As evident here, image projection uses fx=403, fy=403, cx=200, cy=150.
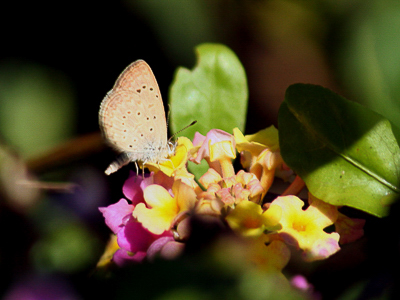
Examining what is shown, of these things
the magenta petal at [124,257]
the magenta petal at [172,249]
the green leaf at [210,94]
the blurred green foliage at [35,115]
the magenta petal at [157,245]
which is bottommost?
the blurred green foliage at [35,115]

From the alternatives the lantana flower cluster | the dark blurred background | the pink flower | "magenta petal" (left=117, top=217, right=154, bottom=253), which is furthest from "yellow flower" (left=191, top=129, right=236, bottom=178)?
the dark blurred background

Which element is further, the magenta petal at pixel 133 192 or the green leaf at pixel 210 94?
the green leaf at pixel 210 94

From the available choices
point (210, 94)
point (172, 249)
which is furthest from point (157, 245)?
point (210, 94)

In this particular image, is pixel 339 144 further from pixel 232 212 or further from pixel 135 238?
pixel 135 238

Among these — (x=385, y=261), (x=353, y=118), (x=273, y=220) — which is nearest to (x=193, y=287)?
(x=273, y=220)

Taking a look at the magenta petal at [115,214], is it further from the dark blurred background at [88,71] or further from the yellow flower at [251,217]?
the dark blurred background at [88,71]

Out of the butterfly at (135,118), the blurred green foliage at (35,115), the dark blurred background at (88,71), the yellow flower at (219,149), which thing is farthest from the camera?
the blurred green foliage at (35,115)

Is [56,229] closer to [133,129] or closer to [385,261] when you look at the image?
[133,129]

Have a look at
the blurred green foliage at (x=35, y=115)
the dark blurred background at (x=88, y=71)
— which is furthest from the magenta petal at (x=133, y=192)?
the blurred green foliage at (x=35, y=115)
